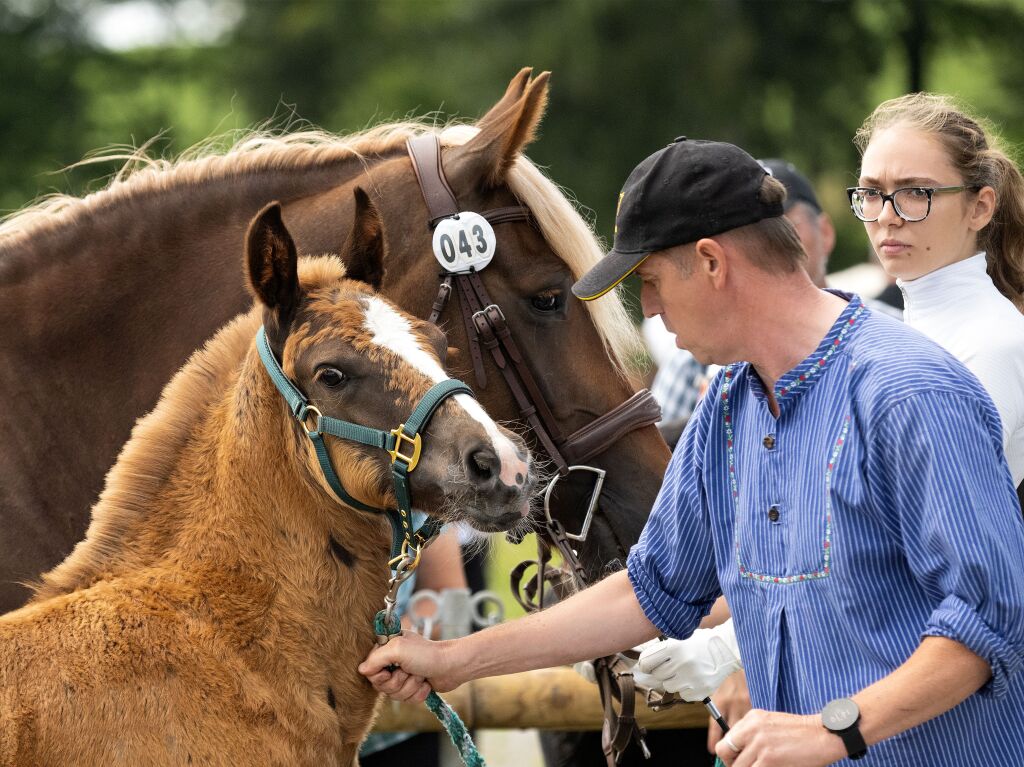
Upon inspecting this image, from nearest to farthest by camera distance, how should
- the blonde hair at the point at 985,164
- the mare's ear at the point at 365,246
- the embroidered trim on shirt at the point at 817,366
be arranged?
the embroidered trim on shirt at the point at 817,366 → the blonde hair at the point at 985,164 → the mare's ear at the point at 365,246

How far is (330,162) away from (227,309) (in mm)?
628

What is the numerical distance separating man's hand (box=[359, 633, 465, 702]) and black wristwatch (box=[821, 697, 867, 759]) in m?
1.05

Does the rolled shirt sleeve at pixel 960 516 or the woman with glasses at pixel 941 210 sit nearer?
the rolled shirt sleeve at pixel 960 516

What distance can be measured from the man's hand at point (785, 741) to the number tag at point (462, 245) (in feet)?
5.64

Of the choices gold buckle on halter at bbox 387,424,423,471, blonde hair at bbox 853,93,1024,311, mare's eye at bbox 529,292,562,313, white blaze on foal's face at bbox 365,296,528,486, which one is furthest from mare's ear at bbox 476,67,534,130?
gold buckle on halter at bbox 387,424,423,471

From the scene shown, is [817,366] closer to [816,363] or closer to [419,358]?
[816,363]

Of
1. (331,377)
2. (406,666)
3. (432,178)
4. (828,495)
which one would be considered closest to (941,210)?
(828,495)

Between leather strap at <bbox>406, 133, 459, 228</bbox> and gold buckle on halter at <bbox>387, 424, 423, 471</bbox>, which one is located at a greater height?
leather strap at <bbox>406, 133, 459, 228</bbox>

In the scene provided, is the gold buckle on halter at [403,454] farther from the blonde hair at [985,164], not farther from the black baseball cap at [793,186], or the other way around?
the black baseball cap at [793,186]

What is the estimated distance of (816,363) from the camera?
2.46 m

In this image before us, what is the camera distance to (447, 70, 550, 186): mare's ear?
3.62 metres

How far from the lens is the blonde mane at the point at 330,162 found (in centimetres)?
368

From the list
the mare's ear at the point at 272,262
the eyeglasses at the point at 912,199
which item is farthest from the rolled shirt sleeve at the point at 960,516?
the mare's ear at the point at 272,262

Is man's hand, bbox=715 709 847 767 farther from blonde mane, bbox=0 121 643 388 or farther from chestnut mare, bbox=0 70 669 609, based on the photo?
Answer: blonde mane, bbox=0 121 643 388
